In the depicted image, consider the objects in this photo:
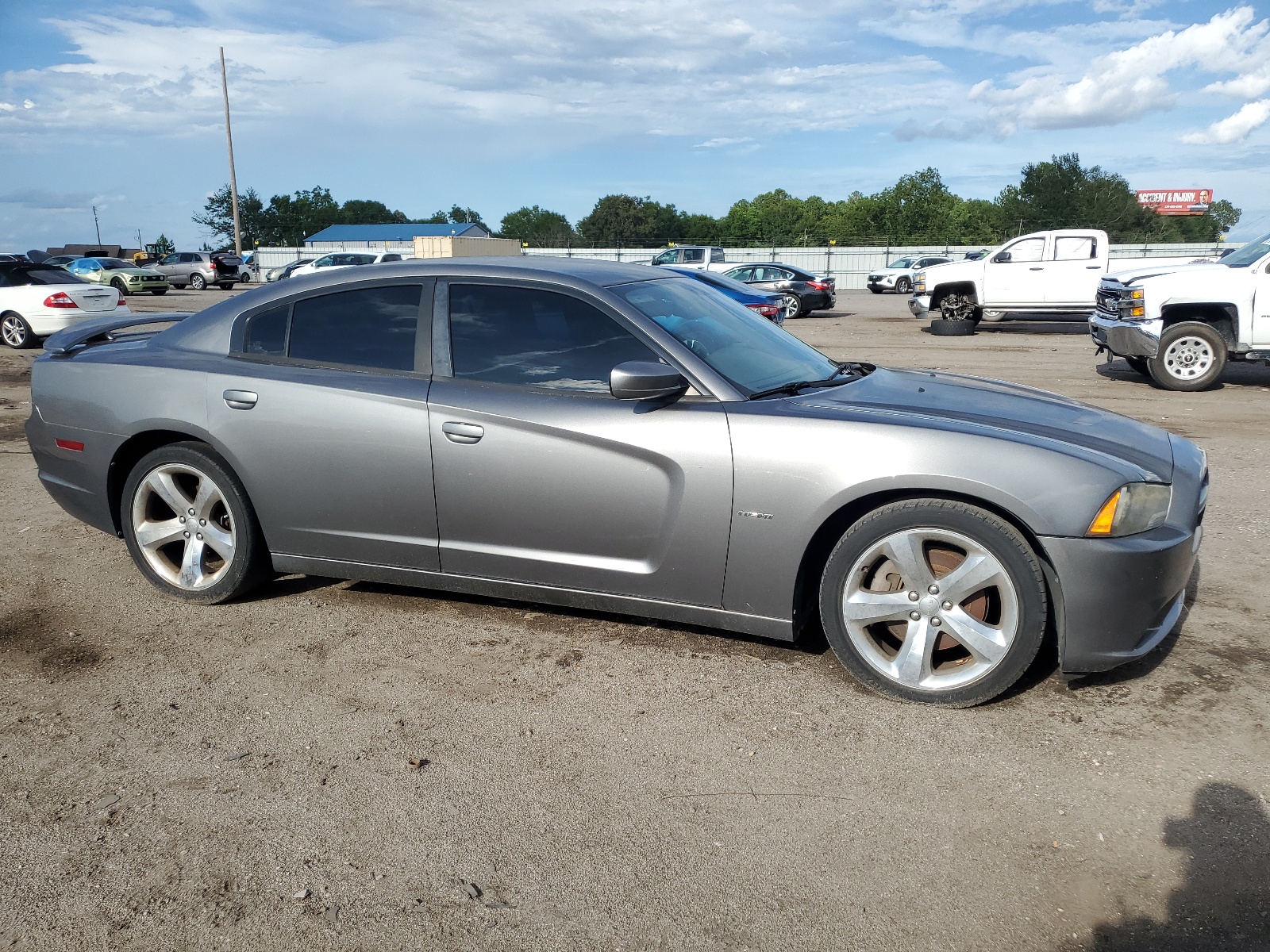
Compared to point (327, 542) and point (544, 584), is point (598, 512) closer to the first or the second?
point (544, 584)

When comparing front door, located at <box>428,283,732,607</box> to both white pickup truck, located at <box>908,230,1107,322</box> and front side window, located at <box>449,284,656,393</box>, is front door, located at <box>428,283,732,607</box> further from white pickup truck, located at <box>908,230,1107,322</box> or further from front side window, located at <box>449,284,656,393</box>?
white pickup truck, located at <box>908,230,1107,322</box>

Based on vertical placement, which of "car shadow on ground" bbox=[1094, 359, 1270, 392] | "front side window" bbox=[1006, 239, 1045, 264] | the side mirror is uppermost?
"front side window" bbox=[1006, 239, 1045, 264]

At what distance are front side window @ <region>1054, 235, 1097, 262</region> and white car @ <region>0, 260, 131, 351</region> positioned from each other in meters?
17.7

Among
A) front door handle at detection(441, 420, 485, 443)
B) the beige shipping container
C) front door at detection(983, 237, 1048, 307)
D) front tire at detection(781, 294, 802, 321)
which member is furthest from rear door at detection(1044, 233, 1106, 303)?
the beige shipping container

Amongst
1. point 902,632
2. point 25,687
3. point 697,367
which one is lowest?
point 25,687

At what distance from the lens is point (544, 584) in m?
3.93

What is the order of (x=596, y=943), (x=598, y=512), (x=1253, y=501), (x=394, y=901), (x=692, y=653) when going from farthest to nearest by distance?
(x=1253, y=501) < (x=692, y=653) < (x=598, y=512) < (x=394, y=901) < (x=596, y=943)

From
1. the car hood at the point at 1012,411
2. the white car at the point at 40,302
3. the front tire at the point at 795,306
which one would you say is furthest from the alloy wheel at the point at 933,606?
the front tire at the point at 795,306

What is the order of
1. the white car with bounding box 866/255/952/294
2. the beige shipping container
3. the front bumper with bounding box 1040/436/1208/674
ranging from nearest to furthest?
the front bumper with bounding box 1040/436/1208/674 < the white car with bounding box 866/255/952/294 < the beige shipping container

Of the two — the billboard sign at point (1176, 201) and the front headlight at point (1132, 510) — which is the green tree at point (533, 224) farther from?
the front headlight at point (1132, 510)

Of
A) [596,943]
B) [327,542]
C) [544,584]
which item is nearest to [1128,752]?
[596,943]

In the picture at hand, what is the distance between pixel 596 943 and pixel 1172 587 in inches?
91.9

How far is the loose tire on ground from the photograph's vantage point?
65.6ft

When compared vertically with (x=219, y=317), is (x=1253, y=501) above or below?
below
